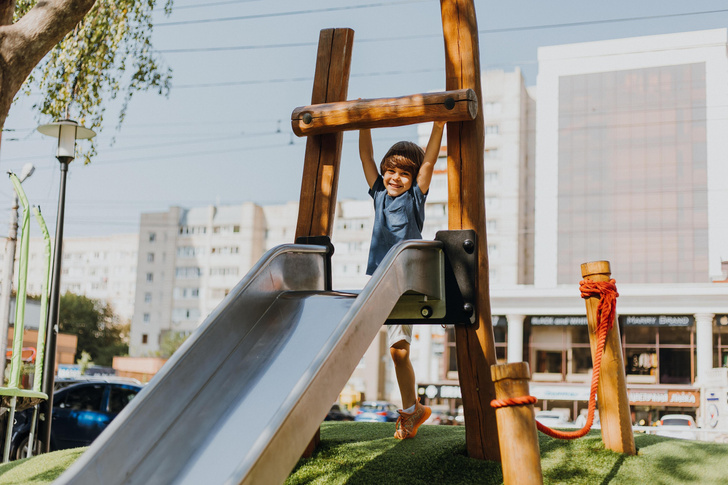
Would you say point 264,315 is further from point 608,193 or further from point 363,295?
point 608,193

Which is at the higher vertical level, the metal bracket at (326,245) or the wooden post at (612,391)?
the metal bracket at (326,245)

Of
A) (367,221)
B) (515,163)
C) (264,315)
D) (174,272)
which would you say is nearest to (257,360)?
(264,315)

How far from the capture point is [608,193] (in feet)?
189

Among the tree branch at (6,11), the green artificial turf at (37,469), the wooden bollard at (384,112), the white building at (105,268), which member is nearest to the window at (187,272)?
the white building at (105,268)

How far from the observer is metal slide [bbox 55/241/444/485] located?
2.94m

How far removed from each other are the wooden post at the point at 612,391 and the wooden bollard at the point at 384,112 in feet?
4.28

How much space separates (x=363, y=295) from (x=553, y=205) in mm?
56255

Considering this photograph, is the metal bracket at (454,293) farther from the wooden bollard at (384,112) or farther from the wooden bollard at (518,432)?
the wooden bollard at (518,432)

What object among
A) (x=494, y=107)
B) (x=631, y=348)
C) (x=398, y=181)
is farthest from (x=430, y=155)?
(x=494, y=107)

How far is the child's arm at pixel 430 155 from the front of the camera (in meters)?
4.83

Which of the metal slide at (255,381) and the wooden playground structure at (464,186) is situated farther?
the wooden playground structure at (464,186)

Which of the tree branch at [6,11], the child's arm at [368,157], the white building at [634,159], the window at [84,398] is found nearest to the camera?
the child's arm at [368,157]

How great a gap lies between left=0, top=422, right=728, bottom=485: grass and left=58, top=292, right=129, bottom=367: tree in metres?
69.3

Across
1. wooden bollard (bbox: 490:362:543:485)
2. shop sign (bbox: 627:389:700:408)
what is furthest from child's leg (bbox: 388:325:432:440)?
shop sign (bbox: 627:389:700:408)
